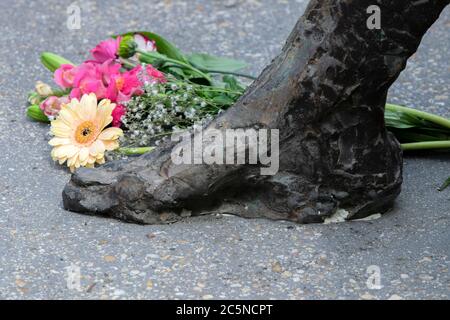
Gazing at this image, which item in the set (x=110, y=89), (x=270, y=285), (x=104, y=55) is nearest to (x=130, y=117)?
(x=110, y=89)

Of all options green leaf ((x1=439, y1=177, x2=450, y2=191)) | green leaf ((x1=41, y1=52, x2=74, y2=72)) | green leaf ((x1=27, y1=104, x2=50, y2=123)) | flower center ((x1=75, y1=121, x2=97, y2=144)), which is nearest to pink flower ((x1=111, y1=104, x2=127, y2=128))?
flower center ((x1=75, y1=121, x2=97, y2=144))

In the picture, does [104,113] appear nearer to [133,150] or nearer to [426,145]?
[133,150]

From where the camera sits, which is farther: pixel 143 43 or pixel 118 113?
pixel 143 43

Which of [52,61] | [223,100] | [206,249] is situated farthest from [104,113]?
[206,249]

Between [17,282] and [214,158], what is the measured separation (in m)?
0.60

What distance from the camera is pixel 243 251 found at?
253cm

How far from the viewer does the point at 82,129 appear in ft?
9.87

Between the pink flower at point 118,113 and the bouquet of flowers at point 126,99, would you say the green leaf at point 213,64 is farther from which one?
the pink flower at point 118,113

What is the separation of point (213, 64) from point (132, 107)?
48 cm

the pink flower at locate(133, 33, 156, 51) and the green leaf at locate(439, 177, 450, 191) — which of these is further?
the pink flower at locate(133, 33, 156, 51)

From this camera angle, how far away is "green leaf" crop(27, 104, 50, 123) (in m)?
3.30

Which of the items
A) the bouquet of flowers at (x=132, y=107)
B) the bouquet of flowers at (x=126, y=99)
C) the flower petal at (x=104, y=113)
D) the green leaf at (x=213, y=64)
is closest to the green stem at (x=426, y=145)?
the bouquet of flowers at (x=132, y=107)

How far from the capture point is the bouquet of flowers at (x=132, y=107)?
2996 mm

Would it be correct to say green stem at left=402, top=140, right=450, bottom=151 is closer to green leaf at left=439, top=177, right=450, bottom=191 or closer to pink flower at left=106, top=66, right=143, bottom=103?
green leaf at left=439, top=177, right=450, bottom=191
